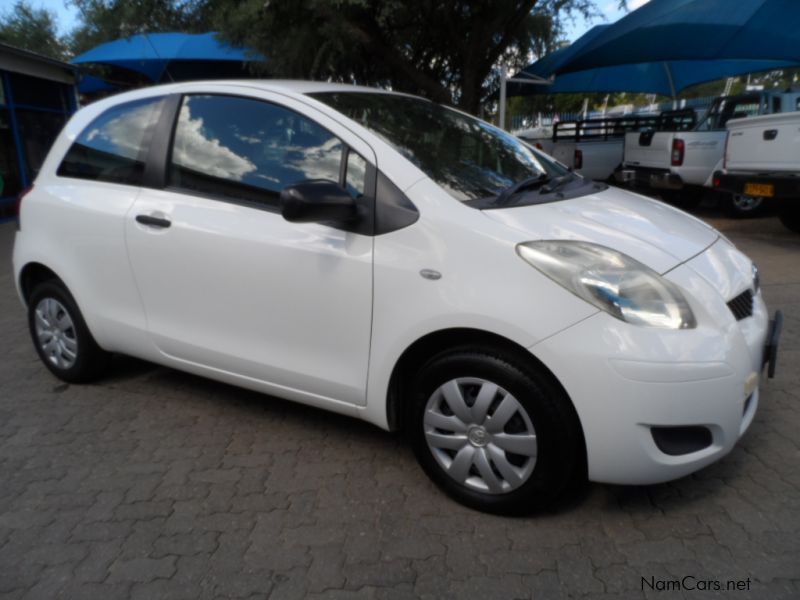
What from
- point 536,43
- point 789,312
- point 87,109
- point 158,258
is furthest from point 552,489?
point 536,43

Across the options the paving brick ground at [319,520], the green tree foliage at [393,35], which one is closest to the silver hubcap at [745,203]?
the green tree foliage at [393,35]

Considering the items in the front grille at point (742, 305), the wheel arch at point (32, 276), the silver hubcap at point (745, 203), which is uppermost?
the front grille at point (742, 305)

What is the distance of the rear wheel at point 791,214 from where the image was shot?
814 centimetres

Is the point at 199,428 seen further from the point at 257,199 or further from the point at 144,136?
the point at 144,136

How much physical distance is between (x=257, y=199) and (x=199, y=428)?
1283 millimetres

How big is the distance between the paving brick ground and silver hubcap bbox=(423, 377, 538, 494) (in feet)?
0.61

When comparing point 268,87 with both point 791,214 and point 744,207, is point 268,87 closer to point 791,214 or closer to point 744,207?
point 791,214

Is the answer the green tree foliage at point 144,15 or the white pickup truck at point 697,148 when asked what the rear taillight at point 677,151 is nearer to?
the white pickup truck at point 697,148

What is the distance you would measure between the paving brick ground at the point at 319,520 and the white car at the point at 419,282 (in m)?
0.25

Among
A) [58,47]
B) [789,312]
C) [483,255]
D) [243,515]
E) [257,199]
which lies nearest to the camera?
[483,255]

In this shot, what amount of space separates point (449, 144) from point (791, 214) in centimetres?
706

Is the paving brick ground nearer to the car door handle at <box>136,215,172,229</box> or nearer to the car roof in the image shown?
the car door handle at <box>136,215,172,229</box>

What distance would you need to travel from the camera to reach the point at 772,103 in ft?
30.1

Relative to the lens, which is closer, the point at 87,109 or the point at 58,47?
the point at 87,109
